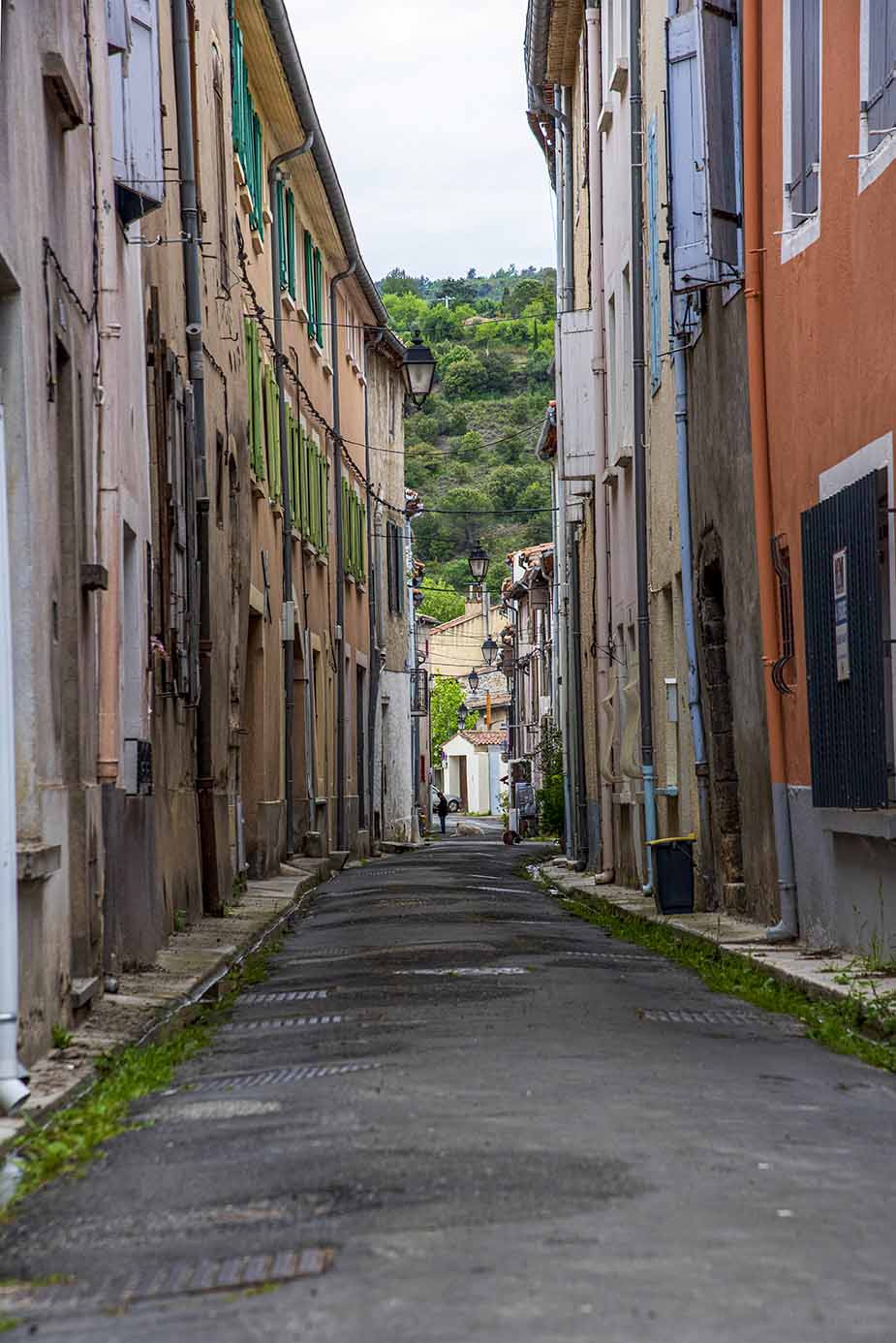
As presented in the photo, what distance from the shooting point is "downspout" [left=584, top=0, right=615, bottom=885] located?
24.3m

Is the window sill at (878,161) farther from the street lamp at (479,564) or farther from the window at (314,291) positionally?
the street lamp at (479,564)

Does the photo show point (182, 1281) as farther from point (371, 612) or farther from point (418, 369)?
point (371, 612)

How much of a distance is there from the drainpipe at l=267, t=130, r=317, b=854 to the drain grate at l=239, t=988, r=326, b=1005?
1464 centimetres

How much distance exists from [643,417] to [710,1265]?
53.1ft

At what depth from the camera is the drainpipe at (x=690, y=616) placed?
1631 centimetres

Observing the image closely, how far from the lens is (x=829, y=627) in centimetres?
1169

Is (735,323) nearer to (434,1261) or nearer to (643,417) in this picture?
(643,417)

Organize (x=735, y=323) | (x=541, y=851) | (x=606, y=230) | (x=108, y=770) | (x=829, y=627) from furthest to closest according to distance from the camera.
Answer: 1. (x=541, y=851)
2. (x=606, y=230)
3. (x=735, y=323)
4. (x=829, y=627)
5. (x=108, y=770)

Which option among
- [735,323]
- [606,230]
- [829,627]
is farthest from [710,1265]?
[606,230]

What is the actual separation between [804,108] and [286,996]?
6.07 meters

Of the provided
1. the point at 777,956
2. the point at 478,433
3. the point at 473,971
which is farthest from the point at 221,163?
the point at 478,433

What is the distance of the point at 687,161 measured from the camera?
48.2 ft

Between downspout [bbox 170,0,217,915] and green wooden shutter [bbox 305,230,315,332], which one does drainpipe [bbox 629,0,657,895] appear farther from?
green wooden shutter [bbox 305,230,315,332]

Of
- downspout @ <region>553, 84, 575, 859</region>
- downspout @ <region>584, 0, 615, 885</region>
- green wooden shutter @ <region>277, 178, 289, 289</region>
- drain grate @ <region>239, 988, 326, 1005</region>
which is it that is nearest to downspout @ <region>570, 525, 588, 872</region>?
downspout @ <region>553, 84, 575, 859</region>
